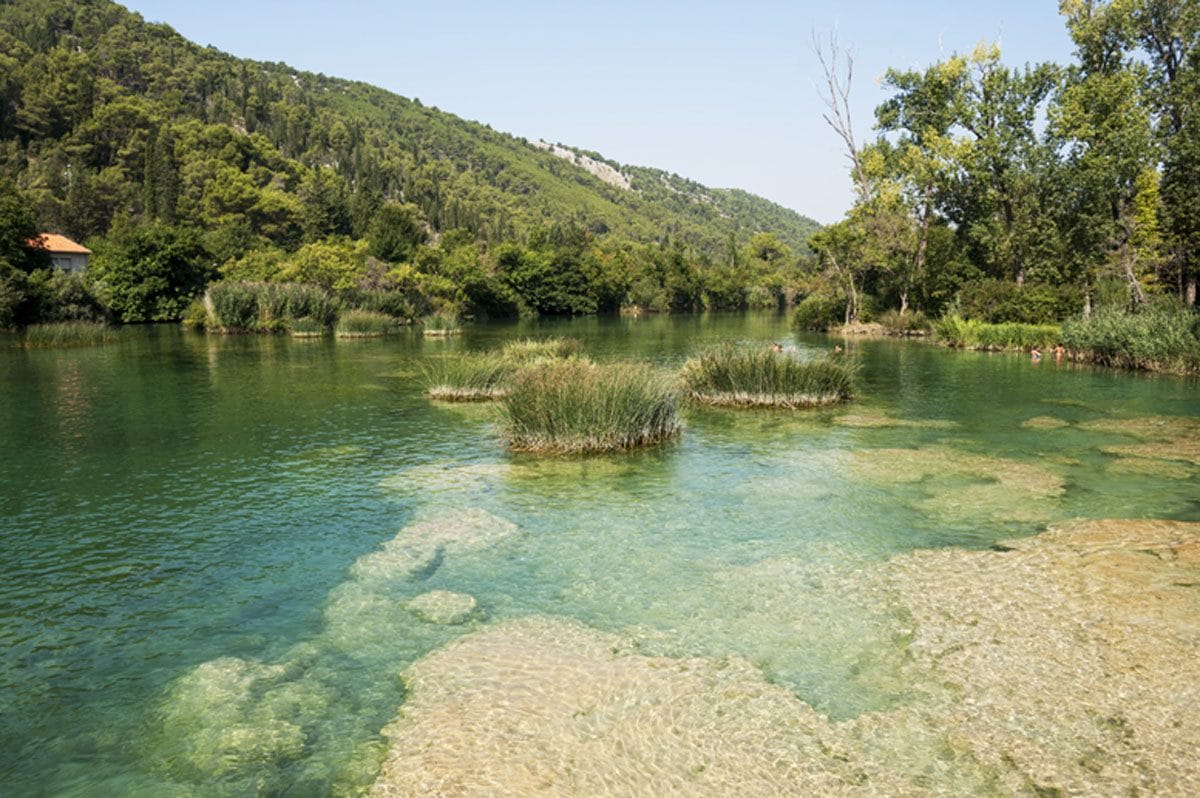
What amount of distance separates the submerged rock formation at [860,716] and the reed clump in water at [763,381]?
44.8 feet

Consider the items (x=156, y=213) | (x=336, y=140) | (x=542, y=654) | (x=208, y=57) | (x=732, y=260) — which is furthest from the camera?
(x=208, y=57)

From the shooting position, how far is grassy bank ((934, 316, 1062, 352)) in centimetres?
3947

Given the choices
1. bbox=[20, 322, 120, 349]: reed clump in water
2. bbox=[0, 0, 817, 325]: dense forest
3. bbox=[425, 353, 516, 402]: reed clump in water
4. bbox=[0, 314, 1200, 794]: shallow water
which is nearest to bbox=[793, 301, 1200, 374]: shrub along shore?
bbox=[0, 314, 1200, 794]: shallow water

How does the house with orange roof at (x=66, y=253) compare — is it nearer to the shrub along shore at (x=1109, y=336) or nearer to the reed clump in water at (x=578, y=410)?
the reed clump in water at (x=578, y=410)

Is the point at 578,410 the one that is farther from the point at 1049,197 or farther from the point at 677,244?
the point at 677,244

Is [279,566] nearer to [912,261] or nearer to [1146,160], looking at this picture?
[1146,160]

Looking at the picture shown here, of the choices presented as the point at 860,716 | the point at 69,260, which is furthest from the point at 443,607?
the point at 69,260

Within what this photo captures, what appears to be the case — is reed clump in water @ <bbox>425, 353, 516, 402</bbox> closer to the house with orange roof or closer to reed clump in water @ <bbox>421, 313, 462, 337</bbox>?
reed clump in water @ <bbox>421, 313, 462, 337</bbox>

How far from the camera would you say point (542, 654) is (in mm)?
7340

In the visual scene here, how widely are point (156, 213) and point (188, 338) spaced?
47.9m

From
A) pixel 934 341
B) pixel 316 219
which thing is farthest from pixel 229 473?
pixel 316 219

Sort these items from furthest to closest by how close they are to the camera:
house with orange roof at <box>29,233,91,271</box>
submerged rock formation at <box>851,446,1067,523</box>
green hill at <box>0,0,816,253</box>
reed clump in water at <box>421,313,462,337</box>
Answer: green hill at <box>0,0,816,253</box>, house with orange roof at <box>29,233,91,271</box>, reed clump in water at <box>421,313,462,337</box>, submerged rock formation at <box>851,446,1067,523</box>

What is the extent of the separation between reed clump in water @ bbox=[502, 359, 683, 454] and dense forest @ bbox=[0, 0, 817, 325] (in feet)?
136

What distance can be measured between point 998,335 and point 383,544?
3856cm
